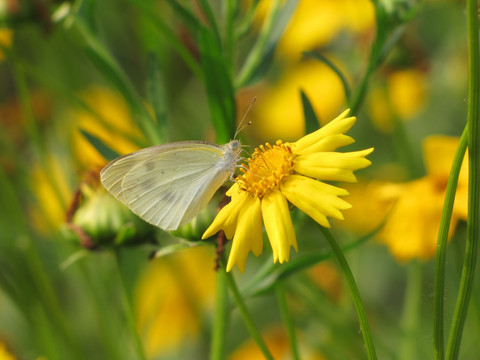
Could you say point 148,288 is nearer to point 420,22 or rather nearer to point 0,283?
point 0,283

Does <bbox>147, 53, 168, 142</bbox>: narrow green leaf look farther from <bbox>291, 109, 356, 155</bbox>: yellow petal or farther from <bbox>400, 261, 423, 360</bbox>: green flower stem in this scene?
<bbox>400, 261, 423, 360</bbox>: green flower stem

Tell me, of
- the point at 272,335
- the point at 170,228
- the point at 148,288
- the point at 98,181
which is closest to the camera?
the point at 170,228

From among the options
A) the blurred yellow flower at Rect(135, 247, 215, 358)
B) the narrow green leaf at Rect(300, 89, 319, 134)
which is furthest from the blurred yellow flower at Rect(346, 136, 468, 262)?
the blurred yellow flower at Rect(135, 247, 215, 358)

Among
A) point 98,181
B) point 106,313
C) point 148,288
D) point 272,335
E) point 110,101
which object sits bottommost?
point 272,335

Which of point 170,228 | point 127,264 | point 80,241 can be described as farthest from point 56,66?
point 170,228

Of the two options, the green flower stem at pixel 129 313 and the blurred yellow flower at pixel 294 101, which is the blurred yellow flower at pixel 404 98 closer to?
the blurred yellow flower at pixel 294 101

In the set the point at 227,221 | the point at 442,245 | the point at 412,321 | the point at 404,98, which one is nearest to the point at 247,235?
the point at 227,221
